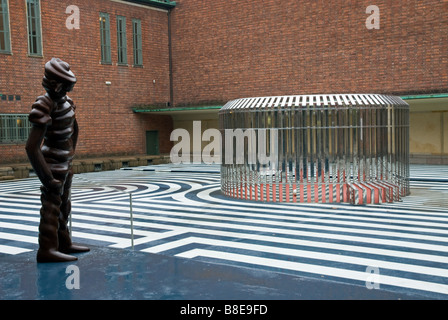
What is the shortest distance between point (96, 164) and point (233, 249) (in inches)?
819

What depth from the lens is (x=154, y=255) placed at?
25.5 feet

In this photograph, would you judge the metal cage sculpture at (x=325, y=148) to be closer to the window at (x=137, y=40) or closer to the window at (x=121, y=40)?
the window at (x=121, y=40)

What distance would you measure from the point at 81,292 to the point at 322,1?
83.8 ft

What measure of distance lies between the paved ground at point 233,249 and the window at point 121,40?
16.9 meters

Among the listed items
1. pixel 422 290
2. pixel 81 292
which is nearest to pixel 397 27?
pixel 422 290

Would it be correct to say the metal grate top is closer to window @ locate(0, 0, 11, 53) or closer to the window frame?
window @ locate(0, 0, 11, 53)

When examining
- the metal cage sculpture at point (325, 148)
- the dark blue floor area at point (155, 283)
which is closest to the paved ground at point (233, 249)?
the dark blue floor area at point (155, 283)

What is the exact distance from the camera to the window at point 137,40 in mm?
33369

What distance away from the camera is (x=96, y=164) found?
2856cm

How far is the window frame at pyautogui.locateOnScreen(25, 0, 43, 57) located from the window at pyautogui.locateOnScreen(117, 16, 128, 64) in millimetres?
5416

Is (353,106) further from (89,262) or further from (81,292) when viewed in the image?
(81,292)

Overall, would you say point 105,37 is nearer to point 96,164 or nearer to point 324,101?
point 96,164

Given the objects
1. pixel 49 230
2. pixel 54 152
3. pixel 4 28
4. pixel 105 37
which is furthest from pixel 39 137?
pixel 105 37

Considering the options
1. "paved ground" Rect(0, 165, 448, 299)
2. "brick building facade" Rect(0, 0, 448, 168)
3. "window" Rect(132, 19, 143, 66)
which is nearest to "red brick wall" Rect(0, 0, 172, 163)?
"brick building facade" Rect(0, 0, 448, 168)
